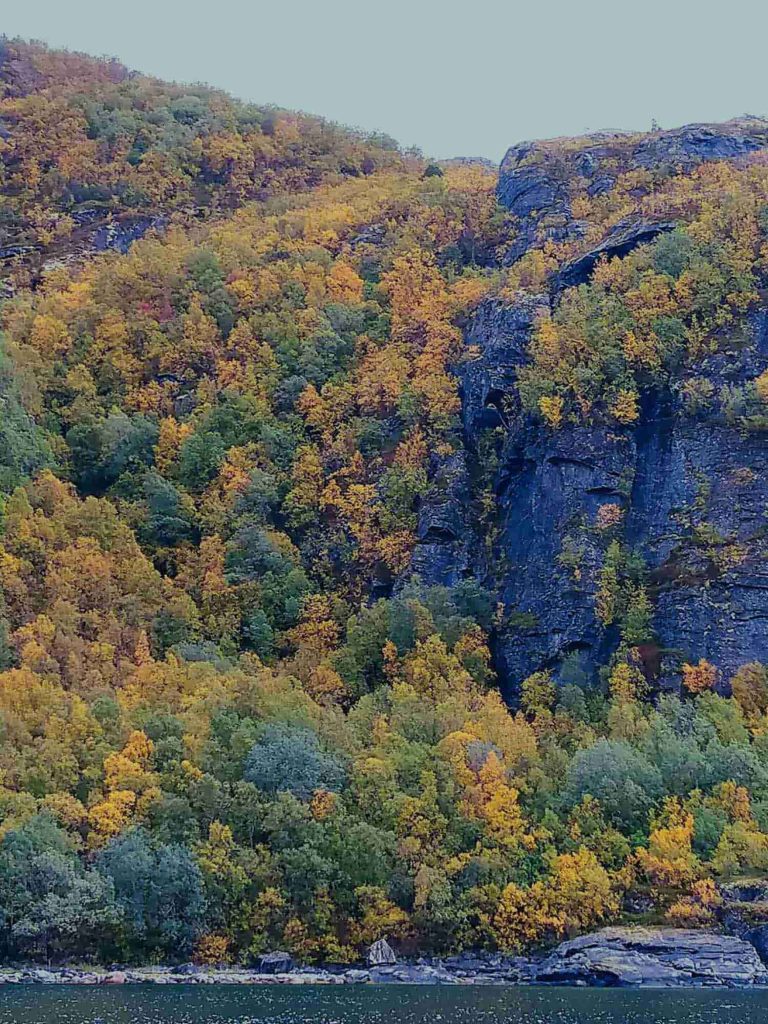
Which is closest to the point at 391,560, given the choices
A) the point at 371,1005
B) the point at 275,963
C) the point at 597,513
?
the point at 597,513

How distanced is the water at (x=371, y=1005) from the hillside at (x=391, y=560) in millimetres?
9854

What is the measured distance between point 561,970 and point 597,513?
4240 centimetres

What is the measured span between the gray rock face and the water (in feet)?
10.9

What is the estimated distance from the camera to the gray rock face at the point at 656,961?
222 ft

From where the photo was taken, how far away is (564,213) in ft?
453

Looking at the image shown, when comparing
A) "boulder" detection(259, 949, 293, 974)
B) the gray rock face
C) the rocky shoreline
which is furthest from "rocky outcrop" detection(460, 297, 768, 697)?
"boulder" detection(259, 949, 293, 974)

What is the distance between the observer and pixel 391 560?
110688mm

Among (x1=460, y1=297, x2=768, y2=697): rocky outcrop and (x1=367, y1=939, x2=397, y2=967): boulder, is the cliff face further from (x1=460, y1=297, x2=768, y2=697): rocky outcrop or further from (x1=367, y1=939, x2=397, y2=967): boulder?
(x1=367, y1=939, x2=397, y2=967): boulder

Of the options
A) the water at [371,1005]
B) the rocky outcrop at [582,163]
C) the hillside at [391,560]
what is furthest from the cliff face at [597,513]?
the water at [371,1005]

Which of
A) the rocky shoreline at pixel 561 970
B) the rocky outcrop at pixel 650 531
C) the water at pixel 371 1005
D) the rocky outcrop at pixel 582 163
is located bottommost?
the rocky shoreline at pixel 561 970

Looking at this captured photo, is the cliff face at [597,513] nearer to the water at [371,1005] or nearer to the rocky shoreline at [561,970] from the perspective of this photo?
the rocky shoreline at [561,970]

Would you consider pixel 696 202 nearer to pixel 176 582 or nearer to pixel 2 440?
pixel 176 582

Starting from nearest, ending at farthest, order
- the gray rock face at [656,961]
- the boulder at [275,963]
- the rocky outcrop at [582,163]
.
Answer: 1. the gray rock face at [656,961]
2. the boulder at [275,963]
3. the rocky outcrop at [582,163]

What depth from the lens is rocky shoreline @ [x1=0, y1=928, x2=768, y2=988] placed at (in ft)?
220
